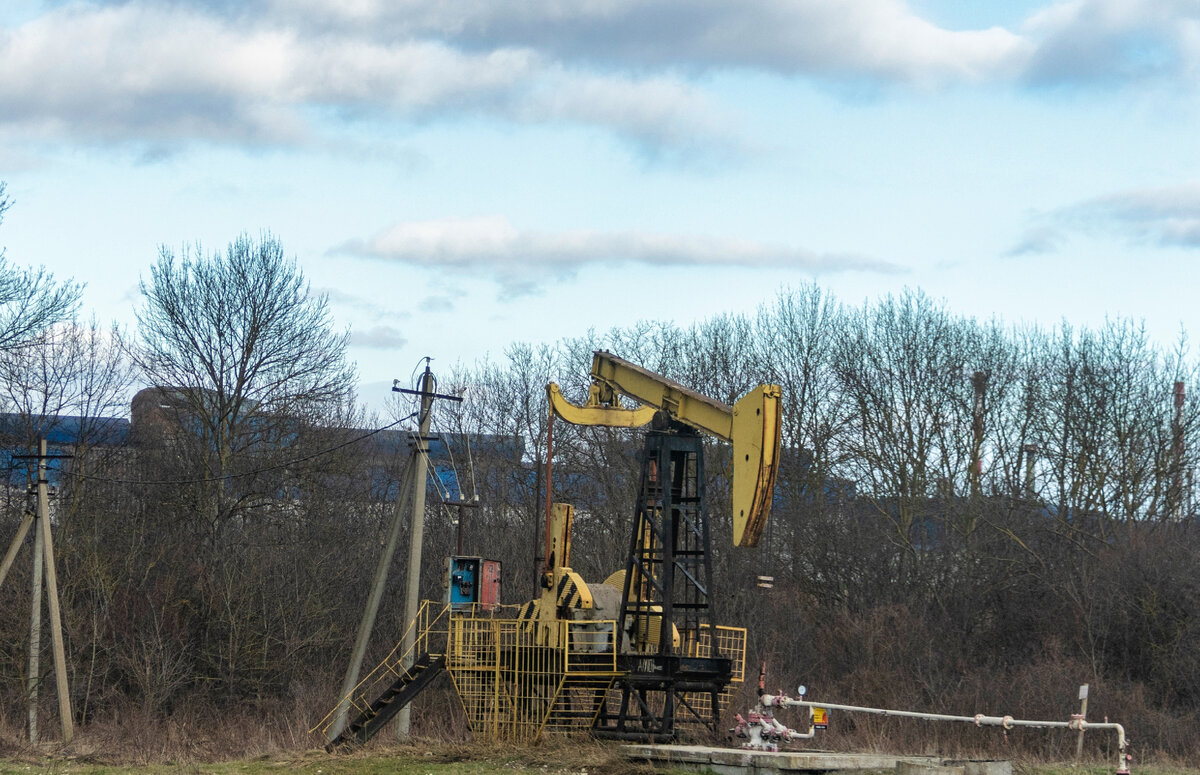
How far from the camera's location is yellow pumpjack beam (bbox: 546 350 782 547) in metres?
15.1

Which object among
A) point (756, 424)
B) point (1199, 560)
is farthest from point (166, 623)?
point (1199, 560)

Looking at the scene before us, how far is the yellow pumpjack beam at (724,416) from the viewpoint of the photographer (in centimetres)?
1506

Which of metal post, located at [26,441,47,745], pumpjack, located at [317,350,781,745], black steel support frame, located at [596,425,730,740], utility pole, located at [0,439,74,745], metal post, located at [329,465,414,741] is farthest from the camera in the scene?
metal post, located at [26,441,47,745]

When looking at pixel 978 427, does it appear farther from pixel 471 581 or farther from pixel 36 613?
pixel 36 613

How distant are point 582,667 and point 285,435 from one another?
81.7 ft

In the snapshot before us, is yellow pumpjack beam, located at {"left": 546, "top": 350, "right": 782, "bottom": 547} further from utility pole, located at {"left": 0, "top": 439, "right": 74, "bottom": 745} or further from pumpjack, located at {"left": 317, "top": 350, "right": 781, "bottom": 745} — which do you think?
utility pole, located at {"left": 0, "top": 439, "right": 74, "bottom": 745}

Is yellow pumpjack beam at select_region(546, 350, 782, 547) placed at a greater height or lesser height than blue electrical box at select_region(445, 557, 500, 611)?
greater

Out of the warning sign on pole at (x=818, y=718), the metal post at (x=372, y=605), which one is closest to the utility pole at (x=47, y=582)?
the metal post at (x=372, y=605)

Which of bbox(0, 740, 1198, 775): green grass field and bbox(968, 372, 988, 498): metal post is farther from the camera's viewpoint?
bbox(968, 372, 988, 498): metal post

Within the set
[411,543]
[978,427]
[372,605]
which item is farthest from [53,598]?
[978,427]

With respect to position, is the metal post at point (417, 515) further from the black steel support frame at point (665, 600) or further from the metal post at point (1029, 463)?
the metal post at point (1029, 463)

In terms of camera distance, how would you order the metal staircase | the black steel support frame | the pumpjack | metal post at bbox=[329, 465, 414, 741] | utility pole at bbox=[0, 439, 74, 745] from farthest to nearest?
utility pole at bbox=[0, 439, 74, 745], metal post at bbox=[329, 465, 414, 741], the metal staircase, the pumpjack, the black steel support frame

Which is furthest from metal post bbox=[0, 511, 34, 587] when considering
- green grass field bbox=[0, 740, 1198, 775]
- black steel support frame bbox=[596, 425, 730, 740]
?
black steel support frame bbox=[596, 425, 730, 740]

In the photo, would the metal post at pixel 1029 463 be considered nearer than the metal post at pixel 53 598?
No
